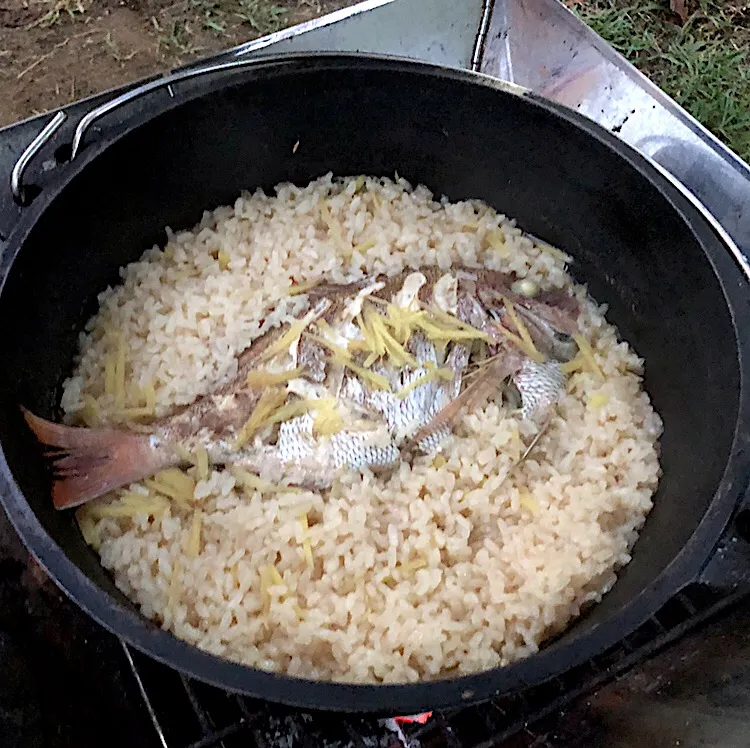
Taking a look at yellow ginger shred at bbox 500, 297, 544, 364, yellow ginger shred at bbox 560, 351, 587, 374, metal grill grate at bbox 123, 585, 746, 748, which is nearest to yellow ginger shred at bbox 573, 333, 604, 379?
yellow ginger shred at bbox 560, 351, 587, 374

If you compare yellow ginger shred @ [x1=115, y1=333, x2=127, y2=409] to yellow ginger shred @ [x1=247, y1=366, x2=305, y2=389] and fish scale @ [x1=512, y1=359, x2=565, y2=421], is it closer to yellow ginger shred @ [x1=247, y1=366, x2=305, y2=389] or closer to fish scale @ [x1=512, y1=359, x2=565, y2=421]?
yellow ginger shred @ [x1=247, y1=366, x2=305, y2=389]

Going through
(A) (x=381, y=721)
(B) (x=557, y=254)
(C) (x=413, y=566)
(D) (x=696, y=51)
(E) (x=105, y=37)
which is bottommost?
(A) (x=381, y=721)

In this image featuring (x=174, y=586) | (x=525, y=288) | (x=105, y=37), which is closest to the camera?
(x=174, y=586)

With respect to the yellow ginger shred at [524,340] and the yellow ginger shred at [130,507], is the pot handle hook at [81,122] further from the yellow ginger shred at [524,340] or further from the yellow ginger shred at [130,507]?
the yellow ginger shred at [524,340]

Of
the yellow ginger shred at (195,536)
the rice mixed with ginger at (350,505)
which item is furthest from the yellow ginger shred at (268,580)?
the yellow ginger shred at (195,536)

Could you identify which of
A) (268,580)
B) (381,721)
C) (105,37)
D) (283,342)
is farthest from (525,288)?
(105,37)

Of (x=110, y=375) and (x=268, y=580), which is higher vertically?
(x=110, y=375)

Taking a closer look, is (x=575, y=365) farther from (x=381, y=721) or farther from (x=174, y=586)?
(x=174, y=586)
